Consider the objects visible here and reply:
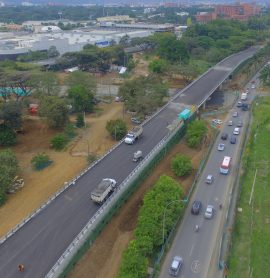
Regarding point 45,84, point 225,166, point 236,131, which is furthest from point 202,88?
point 45,84

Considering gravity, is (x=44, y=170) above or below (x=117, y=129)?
below

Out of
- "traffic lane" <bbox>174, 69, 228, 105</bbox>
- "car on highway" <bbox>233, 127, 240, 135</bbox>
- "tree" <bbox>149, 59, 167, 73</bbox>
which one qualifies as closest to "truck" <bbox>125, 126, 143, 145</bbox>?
"car on highway" <bbox>233, 127, 240, 135</bbox>

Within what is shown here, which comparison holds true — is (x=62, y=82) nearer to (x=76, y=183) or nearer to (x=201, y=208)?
(x=76, y=183)

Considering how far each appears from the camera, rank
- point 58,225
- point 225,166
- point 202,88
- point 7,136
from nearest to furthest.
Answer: point 58,225 < point 225,166 < point 7,136 < point 202,88

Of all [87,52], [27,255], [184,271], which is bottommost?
[184,271]

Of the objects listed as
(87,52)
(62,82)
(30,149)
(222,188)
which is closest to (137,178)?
(222,188)

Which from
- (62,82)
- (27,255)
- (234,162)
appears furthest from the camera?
(62,82)

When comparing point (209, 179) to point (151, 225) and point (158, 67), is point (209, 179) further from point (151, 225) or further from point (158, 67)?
point (158, 67)

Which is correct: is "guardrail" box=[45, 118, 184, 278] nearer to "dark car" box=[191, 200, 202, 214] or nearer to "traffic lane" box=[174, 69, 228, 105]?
"dark car" box=[191, 200, 202, 214]
